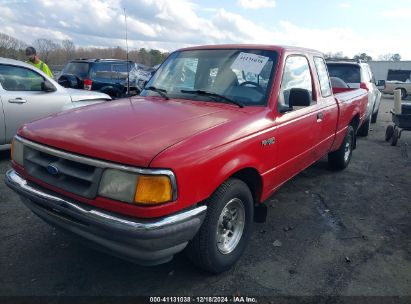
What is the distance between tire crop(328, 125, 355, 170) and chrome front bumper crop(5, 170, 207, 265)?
4.16m

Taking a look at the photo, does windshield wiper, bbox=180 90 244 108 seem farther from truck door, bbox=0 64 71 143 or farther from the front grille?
truck door, bbox=0 64 71 143

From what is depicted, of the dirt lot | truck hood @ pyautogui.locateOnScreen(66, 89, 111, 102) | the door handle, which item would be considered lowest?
the dirt lot

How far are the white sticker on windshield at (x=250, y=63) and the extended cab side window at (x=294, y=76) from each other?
275 millimetres

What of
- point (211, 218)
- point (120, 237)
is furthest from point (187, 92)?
point (120, 237)

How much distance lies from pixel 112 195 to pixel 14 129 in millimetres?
4384

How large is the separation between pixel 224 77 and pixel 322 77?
72.2 inches

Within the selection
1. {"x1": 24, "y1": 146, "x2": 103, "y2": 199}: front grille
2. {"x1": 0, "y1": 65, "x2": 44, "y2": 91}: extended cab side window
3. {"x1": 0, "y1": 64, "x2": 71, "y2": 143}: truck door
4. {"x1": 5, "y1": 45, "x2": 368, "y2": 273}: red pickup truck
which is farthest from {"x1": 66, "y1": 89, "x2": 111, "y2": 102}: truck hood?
{"x1": 24, "y1": 146, "x2": 103, "y2": 199}: front grille

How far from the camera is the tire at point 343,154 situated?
5969mm

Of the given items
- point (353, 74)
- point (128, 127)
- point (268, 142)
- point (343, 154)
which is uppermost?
point (353, 74)

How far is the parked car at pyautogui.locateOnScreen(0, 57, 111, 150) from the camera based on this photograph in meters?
5.69

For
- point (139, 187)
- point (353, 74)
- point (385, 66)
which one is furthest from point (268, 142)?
point (385, 66)

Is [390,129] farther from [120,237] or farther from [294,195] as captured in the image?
[120,237]

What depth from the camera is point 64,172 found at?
2549mm

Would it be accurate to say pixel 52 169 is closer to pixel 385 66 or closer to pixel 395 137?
pixel 395 137
